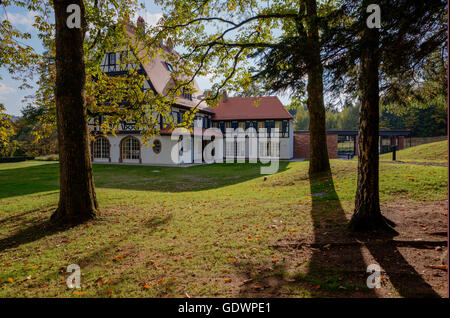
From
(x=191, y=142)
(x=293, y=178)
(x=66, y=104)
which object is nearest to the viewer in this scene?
(x=66, y=104)

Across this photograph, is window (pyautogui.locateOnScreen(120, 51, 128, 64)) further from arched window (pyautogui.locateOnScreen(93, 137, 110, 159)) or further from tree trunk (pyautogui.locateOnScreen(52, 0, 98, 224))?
arched window (pyautogui.locateOnScreen(93, 137, 110, 159))

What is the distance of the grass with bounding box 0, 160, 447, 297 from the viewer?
125 inches

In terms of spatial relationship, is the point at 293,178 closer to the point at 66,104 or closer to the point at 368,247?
the point at 368,247

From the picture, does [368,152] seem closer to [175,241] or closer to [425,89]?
[425,89]

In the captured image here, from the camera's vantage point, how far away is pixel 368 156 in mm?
4359

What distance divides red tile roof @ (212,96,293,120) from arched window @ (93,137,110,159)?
12.5m

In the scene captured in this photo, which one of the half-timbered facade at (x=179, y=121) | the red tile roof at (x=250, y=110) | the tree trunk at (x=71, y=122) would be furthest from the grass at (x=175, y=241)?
the red tile roof at (x=250, y=110)

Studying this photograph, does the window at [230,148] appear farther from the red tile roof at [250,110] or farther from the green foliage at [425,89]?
the green foliage at [425,89]

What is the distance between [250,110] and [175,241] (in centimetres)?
2759

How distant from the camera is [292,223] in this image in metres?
5.20

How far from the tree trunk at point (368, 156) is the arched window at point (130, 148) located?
73.0 ft

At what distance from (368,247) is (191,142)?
72.9ft

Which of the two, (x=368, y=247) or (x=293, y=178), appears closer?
(x=368, y=247)

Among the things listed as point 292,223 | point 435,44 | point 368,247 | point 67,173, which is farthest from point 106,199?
point 435,44
